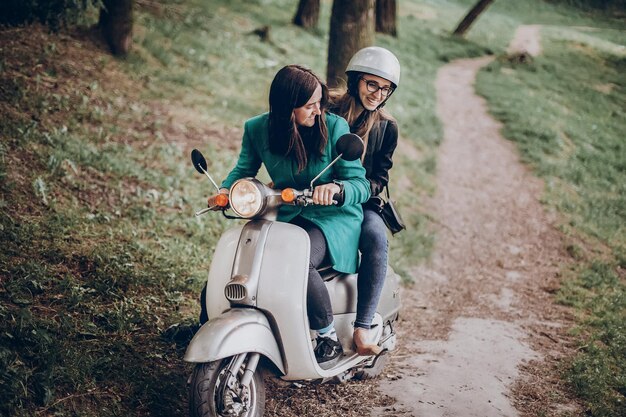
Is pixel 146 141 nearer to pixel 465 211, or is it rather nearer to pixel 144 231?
pixel 144 231

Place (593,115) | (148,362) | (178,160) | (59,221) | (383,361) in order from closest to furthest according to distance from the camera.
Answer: (148,362), (383,361), (59,221), (178,160), (593,115)

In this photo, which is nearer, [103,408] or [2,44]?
[103,408]

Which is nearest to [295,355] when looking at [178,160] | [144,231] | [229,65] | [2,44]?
[144,231]

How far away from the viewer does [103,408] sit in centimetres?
316

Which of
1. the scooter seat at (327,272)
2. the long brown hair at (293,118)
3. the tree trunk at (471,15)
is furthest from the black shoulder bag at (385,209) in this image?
the tree trunk at (471,15)

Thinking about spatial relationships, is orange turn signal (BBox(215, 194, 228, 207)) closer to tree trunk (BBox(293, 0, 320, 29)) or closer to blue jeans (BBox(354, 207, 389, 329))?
blue jeans (BBox(354, 207, 389, 329))

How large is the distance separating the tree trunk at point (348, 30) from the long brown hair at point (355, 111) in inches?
113

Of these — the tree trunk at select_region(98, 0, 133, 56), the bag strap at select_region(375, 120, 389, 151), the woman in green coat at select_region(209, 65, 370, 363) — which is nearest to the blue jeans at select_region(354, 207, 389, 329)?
the woman in green coat at select_region(209, 65, 370, 363)

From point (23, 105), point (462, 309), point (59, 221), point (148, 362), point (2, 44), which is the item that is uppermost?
point (2, 44)

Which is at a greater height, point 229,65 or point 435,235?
point 229,65

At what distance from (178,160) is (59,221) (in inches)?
84.9

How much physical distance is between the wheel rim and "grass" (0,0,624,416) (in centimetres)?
53

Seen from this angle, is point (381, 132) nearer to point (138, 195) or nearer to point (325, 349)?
point (325, 349)

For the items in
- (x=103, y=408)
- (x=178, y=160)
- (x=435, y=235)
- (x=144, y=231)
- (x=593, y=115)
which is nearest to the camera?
(x=103, y=408)
